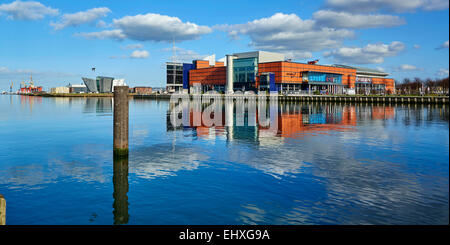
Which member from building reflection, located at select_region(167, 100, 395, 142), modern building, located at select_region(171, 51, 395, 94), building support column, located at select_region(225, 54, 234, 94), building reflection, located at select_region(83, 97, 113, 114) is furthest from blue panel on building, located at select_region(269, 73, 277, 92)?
building reflection, located at select_region(167, 100, 395, 142)

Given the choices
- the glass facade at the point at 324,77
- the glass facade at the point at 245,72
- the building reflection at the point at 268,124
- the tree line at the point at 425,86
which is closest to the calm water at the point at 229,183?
the building reflection at the point at 268,124

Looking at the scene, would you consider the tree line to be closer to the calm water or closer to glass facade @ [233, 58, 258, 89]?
glass facade @ [233, 58, 258, 89]

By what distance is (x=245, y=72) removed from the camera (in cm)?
17138

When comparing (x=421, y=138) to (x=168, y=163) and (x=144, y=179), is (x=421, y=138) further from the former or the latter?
(x=144, y=179)

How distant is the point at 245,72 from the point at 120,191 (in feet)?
521

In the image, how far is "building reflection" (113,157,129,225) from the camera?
13.1m

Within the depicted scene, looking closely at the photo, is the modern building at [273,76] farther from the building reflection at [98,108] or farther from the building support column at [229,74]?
the building reflection at [98,108]

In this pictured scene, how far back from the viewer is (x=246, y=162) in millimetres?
22562

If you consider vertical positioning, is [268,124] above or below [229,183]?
above

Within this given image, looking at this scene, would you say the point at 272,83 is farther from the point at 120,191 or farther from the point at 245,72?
the point at 120,191

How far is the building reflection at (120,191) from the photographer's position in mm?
13106

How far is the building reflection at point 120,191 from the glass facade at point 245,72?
14963cm

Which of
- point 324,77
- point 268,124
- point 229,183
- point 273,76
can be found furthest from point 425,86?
point 229,183
